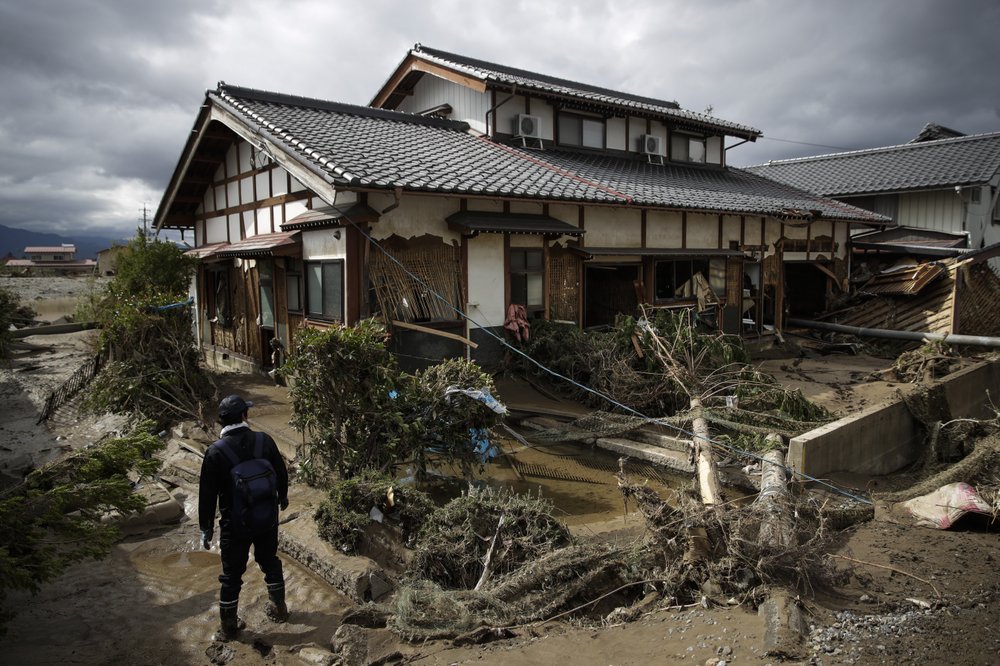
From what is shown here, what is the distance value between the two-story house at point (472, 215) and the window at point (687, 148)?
56 millimetres

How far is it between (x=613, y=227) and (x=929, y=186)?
13539 mm

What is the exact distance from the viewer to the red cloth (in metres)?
10.6

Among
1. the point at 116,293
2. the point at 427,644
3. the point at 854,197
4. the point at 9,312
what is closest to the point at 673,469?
the point at 427,644

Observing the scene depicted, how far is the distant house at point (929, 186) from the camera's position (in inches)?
744

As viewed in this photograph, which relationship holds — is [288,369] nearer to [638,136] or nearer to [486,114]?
[486,114]

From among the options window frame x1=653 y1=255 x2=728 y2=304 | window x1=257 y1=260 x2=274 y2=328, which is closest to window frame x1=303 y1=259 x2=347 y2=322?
window x1=257 y1=260 x2=274 y2=328

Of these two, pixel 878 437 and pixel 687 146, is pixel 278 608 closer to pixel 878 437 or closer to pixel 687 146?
pixel 878 437

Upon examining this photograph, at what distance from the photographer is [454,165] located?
10.5m

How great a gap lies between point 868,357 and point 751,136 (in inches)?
294

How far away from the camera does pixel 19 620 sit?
15.1ft

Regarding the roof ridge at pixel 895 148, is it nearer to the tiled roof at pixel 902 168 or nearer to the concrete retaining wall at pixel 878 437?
the tiled roof at pixel 902 168

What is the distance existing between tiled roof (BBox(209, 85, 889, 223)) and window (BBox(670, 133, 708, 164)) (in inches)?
21.0

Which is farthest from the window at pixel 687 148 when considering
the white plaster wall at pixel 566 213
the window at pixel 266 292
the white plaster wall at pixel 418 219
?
the window at pixel 266 292

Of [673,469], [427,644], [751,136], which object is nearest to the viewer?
[427,644]
